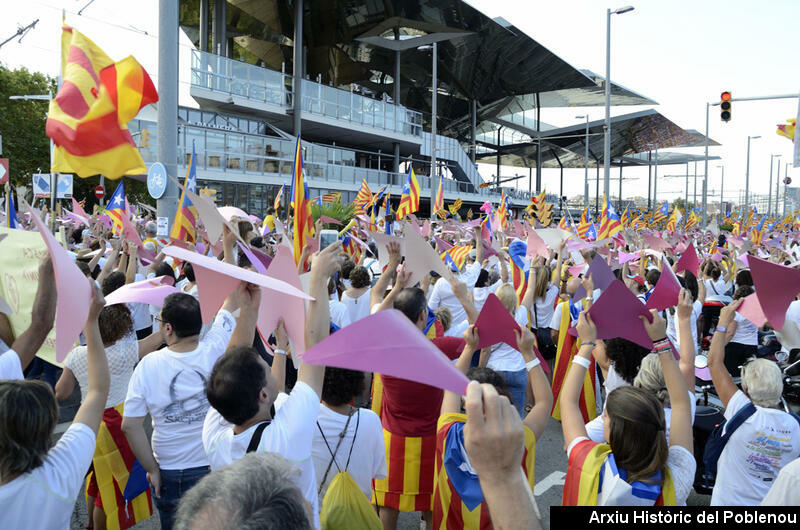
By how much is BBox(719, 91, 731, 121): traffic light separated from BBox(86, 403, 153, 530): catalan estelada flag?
1620 centimetres

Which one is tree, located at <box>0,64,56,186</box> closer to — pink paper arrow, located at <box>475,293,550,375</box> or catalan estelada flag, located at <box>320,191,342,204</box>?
catalan estelada flag, located at <box>320,191,342,204</box>

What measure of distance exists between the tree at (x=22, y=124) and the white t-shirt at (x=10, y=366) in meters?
28.9

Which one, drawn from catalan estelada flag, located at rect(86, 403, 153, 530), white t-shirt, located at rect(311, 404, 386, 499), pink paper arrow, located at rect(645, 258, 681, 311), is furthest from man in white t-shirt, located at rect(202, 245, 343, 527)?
pink paper arrow, located at rect(645, 258, 681, 311)

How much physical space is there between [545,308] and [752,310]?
3104mm

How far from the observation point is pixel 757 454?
2.84m

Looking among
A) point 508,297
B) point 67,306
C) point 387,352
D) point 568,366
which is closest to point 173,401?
point 67,306

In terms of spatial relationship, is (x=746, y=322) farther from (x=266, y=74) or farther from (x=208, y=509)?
(x=266, y=74)

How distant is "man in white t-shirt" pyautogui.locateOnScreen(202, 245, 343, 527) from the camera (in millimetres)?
2002

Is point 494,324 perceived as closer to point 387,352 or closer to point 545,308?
point 387,352

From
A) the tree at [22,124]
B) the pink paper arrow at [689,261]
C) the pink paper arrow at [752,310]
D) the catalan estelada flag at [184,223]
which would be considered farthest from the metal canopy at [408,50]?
the pink paper arrow at [752,310]

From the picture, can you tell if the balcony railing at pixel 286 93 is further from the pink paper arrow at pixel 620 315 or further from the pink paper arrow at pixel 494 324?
the pink paper arrow at pixel 620 315

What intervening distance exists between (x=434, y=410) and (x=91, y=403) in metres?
1.90

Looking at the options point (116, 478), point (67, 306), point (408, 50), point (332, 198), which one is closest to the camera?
point (67, 306)

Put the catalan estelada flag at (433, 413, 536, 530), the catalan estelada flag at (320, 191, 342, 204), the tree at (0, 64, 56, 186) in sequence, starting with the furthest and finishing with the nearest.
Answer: the tree at (0, 64, 56, 186)
the catalan estelada flag at (320, 191, 342, 204)
the catalan estelada flag at (433, 413, 536, 530)
